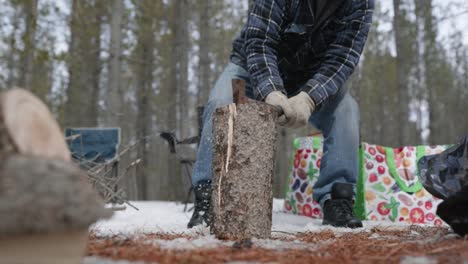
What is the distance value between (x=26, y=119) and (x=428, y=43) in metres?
11.8

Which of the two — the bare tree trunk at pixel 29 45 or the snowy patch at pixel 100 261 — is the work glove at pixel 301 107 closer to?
the snowy patch at pixel 100 261

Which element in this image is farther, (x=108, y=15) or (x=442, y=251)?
(x=108, y=15)

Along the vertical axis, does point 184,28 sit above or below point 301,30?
above

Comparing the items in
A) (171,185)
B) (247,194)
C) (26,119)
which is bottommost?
(171,185)

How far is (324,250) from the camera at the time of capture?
127 centimetres

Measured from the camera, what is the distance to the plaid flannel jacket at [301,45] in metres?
2.23

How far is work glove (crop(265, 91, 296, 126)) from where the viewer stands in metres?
1.94

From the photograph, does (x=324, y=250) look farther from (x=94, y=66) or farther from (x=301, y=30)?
(x=94, y=66)

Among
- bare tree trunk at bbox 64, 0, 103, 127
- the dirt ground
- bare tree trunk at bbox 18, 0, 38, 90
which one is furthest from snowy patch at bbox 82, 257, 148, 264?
bare tree trunk at bbox 64, 0, 103, 127

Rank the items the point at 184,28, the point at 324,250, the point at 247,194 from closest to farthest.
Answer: the point at 324,250 < the point at 247,194 < the point at 184,28

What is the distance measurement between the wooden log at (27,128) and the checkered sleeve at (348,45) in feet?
5.42

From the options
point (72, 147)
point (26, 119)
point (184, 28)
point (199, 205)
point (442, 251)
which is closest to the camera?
point (26, 119)

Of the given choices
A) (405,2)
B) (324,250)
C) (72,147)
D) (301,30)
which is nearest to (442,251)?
(324,250)

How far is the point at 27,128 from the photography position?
0.88 m
